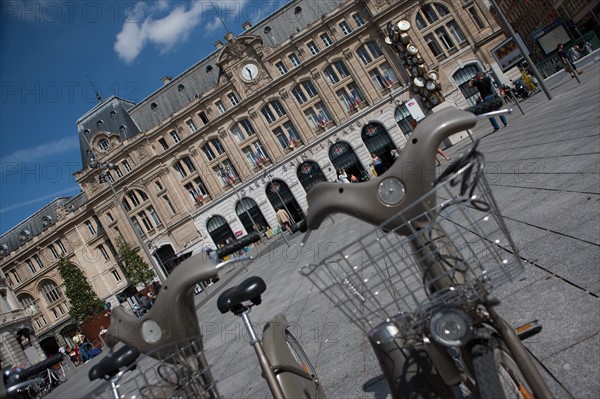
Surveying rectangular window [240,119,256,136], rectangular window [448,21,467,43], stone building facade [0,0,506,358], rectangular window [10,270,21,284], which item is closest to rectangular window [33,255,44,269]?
rectangular window [10,270,21,284]

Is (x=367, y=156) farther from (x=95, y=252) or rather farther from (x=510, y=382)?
(x=510, y=382)

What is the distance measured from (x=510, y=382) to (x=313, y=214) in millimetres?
1164

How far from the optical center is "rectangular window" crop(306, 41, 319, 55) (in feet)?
143

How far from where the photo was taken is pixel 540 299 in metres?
3.52

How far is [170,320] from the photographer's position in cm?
262

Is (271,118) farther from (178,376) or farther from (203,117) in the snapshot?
(178,376)

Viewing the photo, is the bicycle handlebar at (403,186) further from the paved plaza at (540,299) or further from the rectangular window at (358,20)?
the rectangular window at (358,20)

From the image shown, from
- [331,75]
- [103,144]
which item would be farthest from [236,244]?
[103,144]

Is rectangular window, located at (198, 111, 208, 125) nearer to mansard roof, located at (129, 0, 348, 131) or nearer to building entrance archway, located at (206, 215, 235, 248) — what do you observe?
mansard roof, located at (129, 0, 348, 131)

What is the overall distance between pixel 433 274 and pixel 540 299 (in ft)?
5.74

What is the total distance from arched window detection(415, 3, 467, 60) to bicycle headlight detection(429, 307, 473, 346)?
1685 inches

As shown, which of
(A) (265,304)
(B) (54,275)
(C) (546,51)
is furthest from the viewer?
(B) (54,275)

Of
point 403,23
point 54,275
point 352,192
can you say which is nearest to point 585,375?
point 352,192

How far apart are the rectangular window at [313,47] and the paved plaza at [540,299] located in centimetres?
3591
